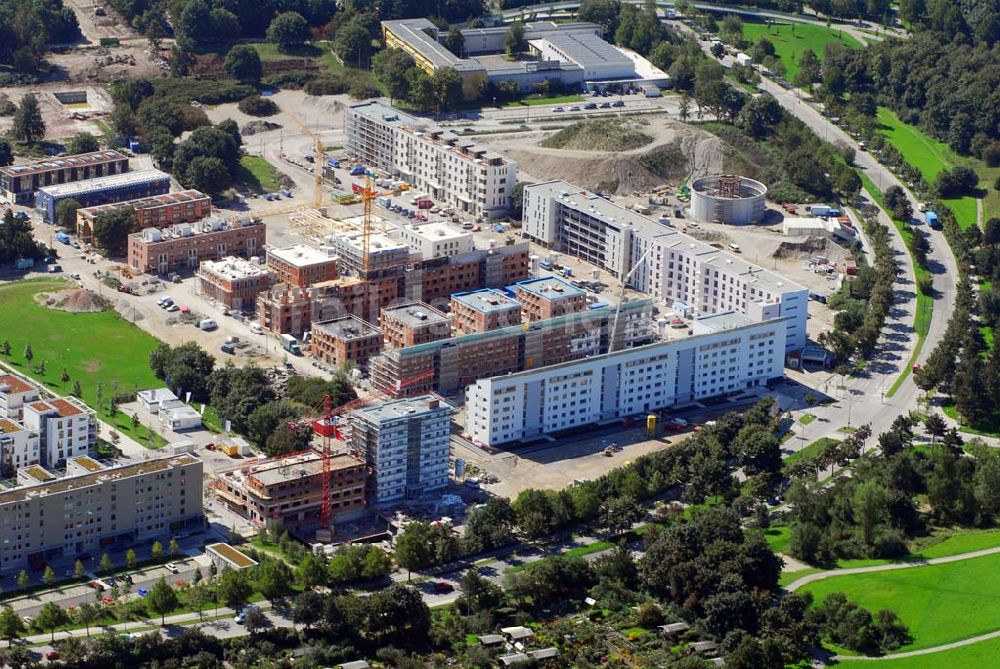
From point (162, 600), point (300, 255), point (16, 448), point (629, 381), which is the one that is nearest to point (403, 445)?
point (162, 600)

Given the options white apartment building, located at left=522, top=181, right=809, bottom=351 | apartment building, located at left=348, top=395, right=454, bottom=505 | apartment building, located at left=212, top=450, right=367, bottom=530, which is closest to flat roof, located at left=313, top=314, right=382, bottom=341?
apartment building, located at left=348, top=395, right=454, bottom=505

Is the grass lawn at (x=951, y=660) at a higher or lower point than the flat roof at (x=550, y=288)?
lower

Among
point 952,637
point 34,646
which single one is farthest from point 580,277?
point 34,646

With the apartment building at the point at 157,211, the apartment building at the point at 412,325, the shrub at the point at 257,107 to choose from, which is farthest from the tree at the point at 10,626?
the shrub at the point at 257,107

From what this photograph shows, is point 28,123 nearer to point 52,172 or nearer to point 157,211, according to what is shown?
point 52,172

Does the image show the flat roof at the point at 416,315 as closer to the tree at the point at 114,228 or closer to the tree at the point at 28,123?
the tree at the point at 114,228

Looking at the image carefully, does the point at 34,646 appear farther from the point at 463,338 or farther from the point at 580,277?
the point at 580,277
